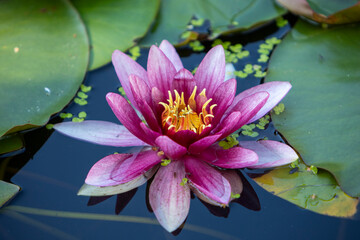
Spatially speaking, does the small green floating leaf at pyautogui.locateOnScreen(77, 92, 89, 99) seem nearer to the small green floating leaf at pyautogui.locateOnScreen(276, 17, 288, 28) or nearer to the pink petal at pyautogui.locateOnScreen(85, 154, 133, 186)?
the pink petal at pyautogui.locateOnScreen(85, 154, 133, 186)

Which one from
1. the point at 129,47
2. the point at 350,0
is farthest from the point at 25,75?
the point at 350,0

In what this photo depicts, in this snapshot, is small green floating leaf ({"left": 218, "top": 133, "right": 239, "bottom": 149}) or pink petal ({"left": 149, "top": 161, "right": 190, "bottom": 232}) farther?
small green floating leaf ({"left": 218, "top": 133, "right": 239, "bottom": 149})

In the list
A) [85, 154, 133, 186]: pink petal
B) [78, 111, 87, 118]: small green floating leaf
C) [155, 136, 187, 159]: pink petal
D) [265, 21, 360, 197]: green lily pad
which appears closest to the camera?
[155, 136, 187, 159]: pink petal

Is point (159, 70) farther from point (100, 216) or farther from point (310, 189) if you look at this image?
point (310, 189)

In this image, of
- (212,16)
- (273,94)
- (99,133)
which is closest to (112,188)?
(99,133)

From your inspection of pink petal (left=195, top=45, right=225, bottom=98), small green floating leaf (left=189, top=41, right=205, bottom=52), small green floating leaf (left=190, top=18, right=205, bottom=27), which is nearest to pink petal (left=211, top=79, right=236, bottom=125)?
pink petal (left=195, top=45, right=225, bottom=98)

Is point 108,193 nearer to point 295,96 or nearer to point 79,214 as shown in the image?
point 79,214
